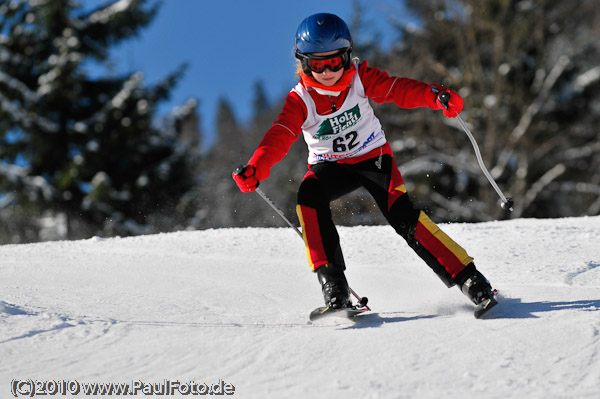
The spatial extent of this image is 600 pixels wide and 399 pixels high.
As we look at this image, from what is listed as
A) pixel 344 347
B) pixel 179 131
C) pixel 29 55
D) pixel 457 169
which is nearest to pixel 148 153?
pixel 179 131

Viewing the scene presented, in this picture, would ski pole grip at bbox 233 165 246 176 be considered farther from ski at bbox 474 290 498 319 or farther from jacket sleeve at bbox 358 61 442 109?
ski at bbox 474 290 498 319

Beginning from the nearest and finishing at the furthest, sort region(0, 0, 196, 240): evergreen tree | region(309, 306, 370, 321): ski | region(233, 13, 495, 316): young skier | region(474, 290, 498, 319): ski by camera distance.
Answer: region(474, 290, 498, 319): ski
region(309, 306, 370, 321): ski
region(233, 13, 495, 316): young skier
region(0, 0, 196, 240): evergreen tree

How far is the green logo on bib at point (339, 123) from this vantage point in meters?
3.19

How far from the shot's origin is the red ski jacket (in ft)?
9.98

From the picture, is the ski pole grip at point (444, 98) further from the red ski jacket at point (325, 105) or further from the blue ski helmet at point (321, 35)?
the blue ski helmet at point (321, 35)

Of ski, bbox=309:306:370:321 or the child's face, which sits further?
the child's face

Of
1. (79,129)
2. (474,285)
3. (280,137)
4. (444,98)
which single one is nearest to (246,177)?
(280,137)

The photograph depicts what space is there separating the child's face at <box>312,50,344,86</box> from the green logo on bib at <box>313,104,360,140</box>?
19cm

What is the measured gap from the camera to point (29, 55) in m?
16.1

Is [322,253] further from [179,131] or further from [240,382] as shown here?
[179,131]

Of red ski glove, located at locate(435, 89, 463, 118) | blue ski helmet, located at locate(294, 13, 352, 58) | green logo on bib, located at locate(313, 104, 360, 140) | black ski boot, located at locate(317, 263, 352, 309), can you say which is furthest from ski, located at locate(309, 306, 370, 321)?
blue ski helmet, located at locate(294, 13, 352, 58)

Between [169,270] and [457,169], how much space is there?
13710 millimetres

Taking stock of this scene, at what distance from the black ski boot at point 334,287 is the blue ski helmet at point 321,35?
1160 mm

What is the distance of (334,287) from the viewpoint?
9.53 feet
